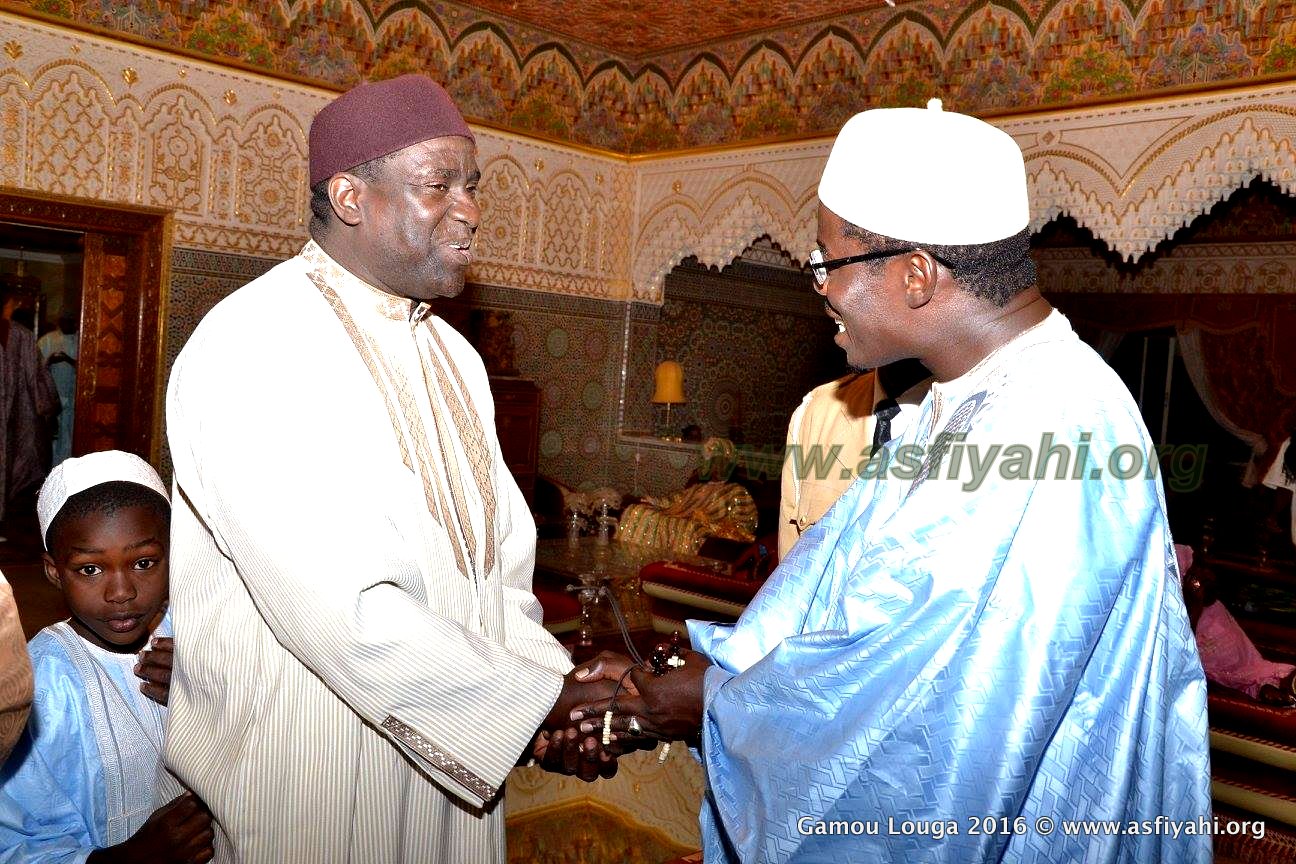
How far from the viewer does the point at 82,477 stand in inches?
79.3

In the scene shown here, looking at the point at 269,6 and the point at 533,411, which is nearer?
the point at 269,6

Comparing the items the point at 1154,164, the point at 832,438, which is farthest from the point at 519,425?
the point at 832,438

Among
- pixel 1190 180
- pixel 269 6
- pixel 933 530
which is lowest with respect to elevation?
pixel 933 530

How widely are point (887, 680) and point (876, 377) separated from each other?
6.53ft

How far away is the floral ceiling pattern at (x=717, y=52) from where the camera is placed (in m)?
5.99

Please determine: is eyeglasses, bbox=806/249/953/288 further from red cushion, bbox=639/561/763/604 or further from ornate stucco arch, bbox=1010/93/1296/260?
ornate stucco arch, bbox=1010/93/1296/260

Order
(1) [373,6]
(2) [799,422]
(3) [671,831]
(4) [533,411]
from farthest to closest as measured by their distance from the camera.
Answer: (4) [533,411], (1) [373,6], (2) [799,422], (3) [671,831]

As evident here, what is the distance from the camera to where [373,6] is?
7.14 metres

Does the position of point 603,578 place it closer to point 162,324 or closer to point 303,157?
point 162,324

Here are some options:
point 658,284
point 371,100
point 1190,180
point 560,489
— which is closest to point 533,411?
point 560,489

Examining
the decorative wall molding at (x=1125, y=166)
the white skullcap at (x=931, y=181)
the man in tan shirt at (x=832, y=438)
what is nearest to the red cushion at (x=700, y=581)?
the man in tan shirt at (x=832, y=438)

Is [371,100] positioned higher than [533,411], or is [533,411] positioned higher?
[371,100]

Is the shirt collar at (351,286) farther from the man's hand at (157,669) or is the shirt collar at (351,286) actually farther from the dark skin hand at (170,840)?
the dark skin hand at (170,840)

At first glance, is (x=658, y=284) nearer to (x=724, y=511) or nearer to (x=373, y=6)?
(x=724, y=511)
